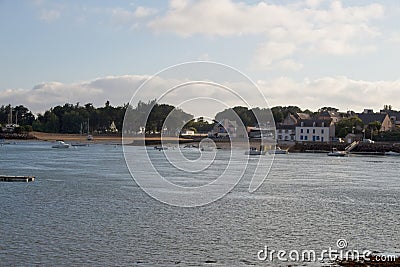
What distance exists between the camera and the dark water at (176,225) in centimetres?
2012

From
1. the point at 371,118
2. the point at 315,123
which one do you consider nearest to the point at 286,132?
the point at 315,123

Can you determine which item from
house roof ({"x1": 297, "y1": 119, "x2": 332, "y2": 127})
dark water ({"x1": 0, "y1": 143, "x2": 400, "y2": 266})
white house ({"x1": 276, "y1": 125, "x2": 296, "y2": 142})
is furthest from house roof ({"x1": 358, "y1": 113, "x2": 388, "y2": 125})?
dark water ({"x1": 0, "y1": 143, "x2": 400, "y2": 266})

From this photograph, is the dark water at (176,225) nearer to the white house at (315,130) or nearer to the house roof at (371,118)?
the white house at (315,130)

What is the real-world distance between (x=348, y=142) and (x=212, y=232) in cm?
9445

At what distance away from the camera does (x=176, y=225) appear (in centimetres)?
2580

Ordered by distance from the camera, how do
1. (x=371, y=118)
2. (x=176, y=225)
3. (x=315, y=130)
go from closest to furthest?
(x=176, y=225) < (x=315, y=130) < (x=371, y=118)

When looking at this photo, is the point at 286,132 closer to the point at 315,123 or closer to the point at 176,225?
the point at 315,123

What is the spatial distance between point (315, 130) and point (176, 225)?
329 ft

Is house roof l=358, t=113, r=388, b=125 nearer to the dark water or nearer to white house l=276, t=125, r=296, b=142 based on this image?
white house l=276, t=125, r=296, b=142

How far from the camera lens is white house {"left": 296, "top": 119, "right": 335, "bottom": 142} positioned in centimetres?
12212

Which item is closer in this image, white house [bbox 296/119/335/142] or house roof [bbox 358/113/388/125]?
white house [bbox 296/119/335/142]

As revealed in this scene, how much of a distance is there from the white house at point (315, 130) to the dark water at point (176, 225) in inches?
3193

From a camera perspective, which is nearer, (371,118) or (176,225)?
(176,225)

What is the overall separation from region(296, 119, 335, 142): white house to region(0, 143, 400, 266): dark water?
266ft
